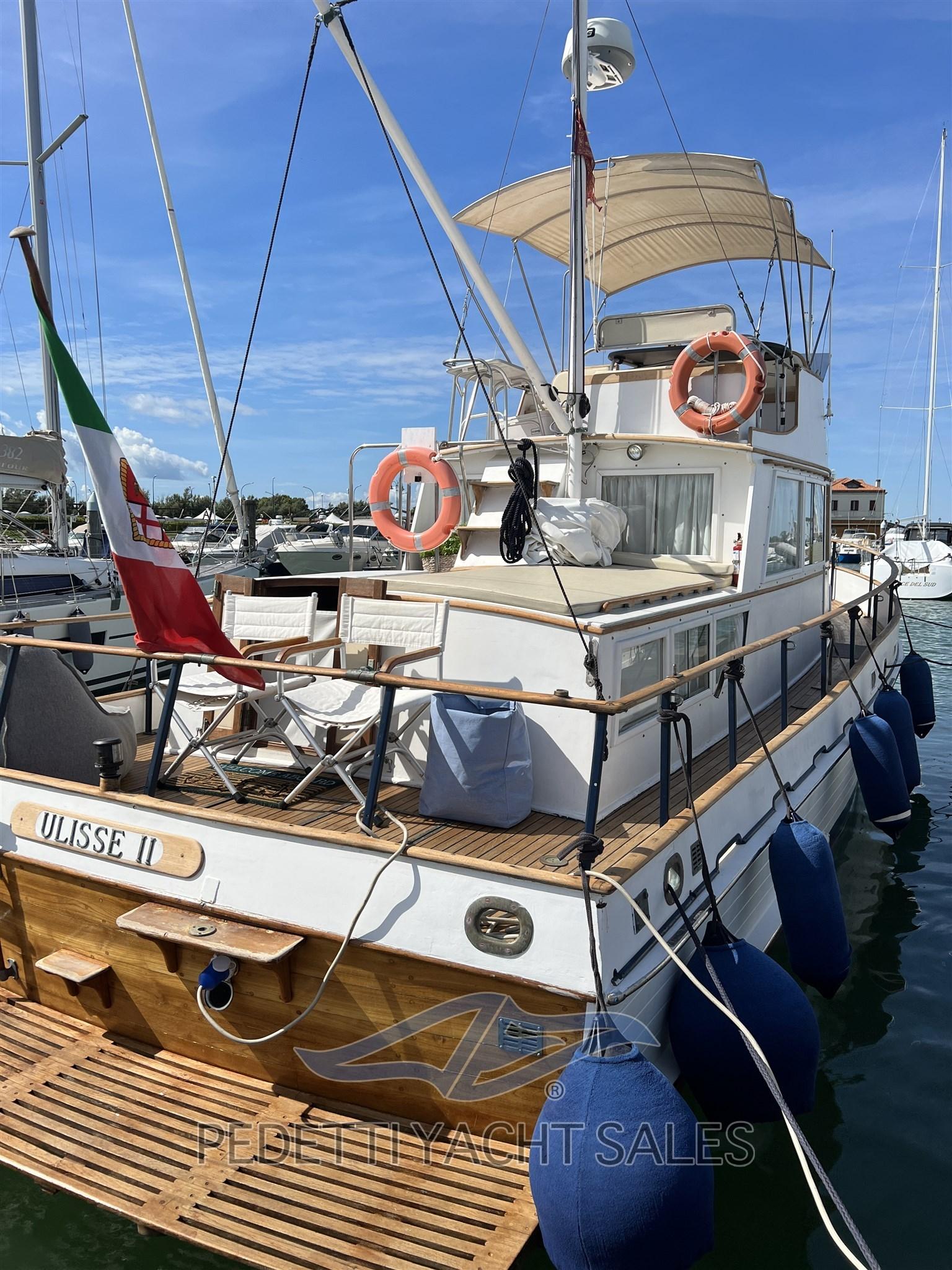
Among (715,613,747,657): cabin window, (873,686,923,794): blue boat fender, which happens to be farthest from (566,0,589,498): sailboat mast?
(873,686,923,794): blue boat fender

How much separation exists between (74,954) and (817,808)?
5815mm

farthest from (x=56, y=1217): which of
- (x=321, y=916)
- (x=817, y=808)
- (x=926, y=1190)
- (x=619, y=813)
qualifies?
(x=817, y=808)

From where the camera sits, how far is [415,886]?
13.0 feet

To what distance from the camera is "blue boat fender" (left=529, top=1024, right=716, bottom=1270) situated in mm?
3182

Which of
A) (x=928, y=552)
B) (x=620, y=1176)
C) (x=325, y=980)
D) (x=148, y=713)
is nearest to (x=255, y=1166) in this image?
(x=325, y=980)

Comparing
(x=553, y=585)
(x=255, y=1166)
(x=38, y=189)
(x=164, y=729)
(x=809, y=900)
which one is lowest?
(x=255, y=1166)

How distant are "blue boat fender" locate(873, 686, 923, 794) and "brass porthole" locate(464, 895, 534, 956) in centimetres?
648

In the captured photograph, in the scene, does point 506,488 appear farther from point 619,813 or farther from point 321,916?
point 321,916

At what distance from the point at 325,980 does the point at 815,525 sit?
304 inches

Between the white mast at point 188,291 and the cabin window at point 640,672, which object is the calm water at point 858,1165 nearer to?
the cabin window at point 640,672

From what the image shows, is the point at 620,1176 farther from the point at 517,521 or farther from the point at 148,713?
the point at 517,521

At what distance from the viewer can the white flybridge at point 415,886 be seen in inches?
145

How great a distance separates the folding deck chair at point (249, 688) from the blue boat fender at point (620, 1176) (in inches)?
95.8

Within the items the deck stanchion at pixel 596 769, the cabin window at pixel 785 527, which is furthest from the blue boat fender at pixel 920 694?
the deck stanchion at pixel 596 769
